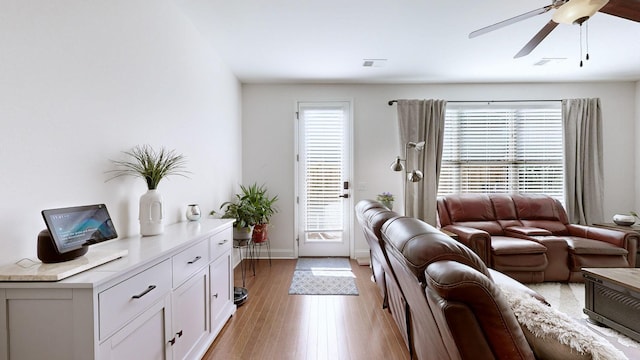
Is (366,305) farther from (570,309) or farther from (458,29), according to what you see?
(458,29)

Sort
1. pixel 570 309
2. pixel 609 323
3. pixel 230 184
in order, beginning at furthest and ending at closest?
1. pixel 230 184
2. pixel 570 309
3. pixel 609 323

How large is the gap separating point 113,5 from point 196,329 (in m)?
2.08

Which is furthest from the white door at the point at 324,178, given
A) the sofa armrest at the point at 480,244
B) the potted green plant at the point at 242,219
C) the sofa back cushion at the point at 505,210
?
the sofa back cushion at the point at 505,210

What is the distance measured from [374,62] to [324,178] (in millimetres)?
1798

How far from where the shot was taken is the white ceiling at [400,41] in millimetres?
2500

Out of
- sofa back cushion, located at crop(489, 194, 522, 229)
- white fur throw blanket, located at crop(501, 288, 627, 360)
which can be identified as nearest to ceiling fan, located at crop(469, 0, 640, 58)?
white fur throw blanket, located at crop(501, 288, 627, 360)

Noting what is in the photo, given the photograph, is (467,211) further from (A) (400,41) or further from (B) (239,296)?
(B) (239,296)

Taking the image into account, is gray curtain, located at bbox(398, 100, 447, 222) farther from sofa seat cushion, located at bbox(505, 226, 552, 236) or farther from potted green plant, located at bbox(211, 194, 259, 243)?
potted green plant, located at bbox(211, 194, 259, 243)

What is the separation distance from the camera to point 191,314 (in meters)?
1.82

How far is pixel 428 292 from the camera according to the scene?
1.07 meters

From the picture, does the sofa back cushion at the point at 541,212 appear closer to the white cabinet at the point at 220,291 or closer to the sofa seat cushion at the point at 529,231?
the sofa seat cushion at the point at 529,231

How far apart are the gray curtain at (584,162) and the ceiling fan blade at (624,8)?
280 centimetres

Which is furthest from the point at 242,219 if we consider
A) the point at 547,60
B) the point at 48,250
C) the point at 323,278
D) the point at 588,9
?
the point at 547,60

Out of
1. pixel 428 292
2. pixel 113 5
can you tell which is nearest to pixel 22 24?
pixel 113 5
